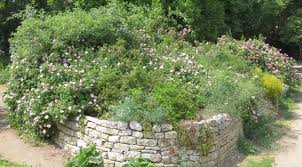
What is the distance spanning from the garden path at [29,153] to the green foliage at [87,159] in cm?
62

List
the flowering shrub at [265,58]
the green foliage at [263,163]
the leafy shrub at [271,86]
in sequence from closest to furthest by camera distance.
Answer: the green foliage at [263,163]
the leafy shrub at [271,86]
the flowering shrub at [265,58]

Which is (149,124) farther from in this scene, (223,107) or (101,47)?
(101,47)

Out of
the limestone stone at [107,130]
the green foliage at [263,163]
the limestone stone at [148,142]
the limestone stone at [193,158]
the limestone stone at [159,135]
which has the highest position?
the limestone stone at [107,130]

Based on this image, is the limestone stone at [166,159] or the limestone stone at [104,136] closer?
the limestone stone at [166,159]

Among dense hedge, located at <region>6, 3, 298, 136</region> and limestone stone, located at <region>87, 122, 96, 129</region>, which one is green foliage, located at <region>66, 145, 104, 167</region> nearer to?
limestone stone, located at <region>87, 122, 96, 129</region>

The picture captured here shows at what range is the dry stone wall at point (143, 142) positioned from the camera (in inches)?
333

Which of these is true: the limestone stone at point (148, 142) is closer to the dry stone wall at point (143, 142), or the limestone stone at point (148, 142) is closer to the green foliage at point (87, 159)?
the dry stone wall at point (143, 142)

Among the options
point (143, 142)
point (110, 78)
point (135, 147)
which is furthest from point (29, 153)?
point (143, 142)

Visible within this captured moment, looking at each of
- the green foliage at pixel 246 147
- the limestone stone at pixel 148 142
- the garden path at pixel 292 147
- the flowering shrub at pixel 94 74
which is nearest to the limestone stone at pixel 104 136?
the flowering shrub at pixel 94 74

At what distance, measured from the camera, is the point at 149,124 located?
8414 millimetres

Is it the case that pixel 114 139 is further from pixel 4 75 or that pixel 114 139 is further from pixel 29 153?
pixel 4 75

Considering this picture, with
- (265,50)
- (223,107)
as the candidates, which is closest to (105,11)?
(223,107)

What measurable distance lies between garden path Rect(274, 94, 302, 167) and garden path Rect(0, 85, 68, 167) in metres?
4.17

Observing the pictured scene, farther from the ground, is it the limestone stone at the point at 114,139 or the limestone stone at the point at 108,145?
the limestone stone at the point at 114,139
